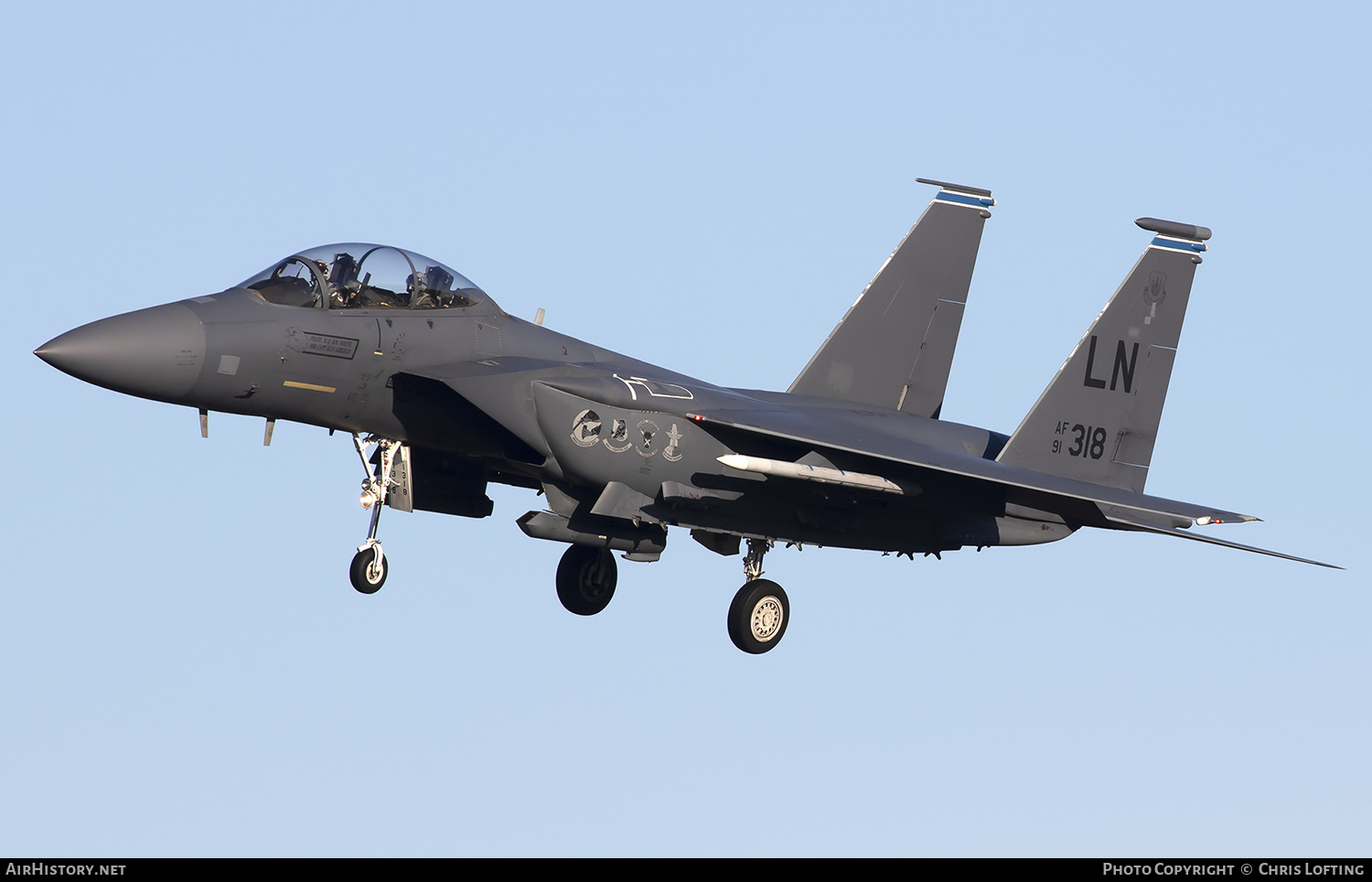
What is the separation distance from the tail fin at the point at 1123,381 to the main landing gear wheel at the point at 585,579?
4920mm

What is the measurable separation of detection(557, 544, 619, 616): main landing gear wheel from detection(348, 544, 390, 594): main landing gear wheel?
3504mm

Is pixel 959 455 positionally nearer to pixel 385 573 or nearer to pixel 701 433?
pixel 701 433

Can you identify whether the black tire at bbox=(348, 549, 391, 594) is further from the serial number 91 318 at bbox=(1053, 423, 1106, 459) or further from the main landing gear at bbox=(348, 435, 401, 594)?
the serial number 91 318 at bbox=(1053, 423, 1106, 459)

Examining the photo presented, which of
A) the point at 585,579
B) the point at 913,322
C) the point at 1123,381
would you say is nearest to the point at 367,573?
the point at 585,579

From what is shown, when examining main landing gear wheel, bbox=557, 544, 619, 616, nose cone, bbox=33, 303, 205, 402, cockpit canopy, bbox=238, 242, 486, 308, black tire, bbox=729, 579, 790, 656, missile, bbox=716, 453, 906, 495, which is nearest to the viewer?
nose cone, bbox=33, 303, 205, 402

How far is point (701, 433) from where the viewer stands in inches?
738

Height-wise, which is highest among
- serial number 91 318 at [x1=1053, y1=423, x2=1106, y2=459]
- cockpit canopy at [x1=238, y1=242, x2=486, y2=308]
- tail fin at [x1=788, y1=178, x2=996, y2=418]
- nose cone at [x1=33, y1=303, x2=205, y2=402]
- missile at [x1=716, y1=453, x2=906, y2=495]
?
tail fin at [x1=788, y1=178, x2=996, y2=418]

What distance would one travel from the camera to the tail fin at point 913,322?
22.4m

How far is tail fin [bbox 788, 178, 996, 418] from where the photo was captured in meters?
22.4

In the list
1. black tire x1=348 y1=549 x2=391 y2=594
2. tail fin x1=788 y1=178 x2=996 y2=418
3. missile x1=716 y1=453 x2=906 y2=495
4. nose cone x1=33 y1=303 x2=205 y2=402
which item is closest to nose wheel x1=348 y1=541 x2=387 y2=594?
black tire x1=348 y1=549 x2=391 y2=594

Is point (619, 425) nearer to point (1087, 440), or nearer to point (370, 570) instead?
point (370, 570)
